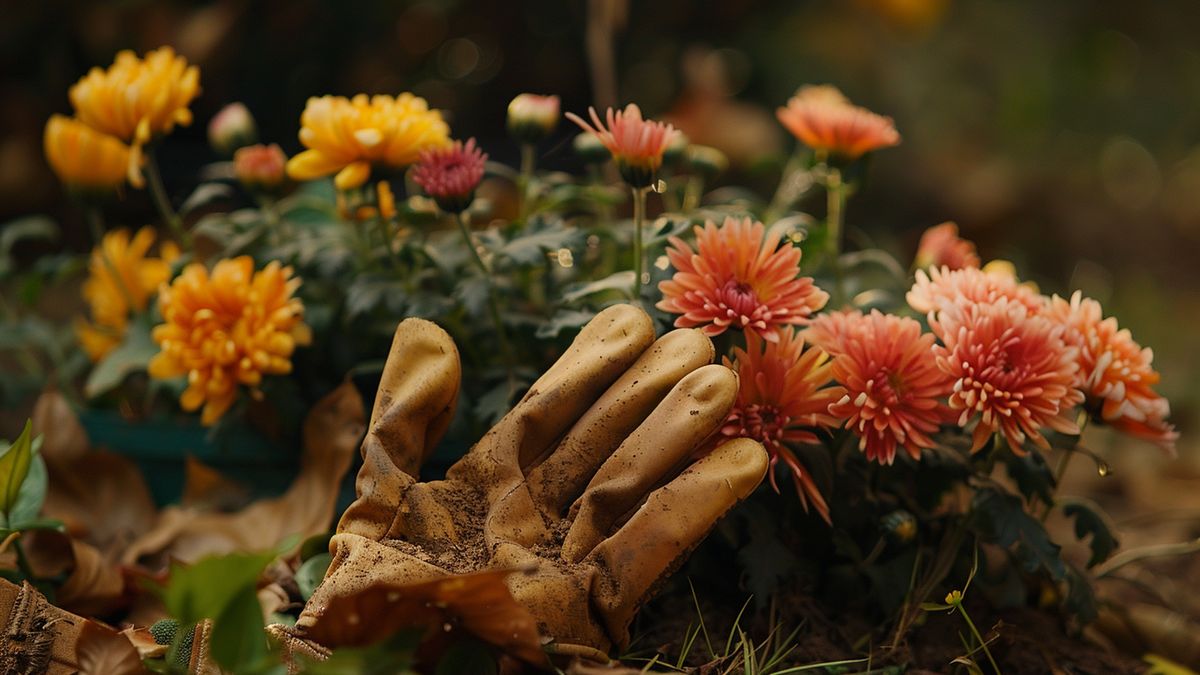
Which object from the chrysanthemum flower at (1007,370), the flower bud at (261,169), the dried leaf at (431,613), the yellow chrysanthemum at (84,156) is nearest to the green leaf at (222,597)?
the dried leaf at (431,613)

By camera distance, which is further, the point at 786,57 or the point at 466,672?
the point at 786,57

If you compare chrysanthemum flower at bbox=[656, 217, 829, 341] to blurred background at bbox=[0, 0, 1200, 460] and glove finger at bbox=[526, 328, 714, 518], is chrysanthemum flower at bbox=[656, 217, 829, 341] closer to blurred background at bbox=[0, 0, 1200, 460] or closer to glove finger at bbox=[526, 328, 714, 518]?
glove finger at bbox=[526, 328, 714, 518]

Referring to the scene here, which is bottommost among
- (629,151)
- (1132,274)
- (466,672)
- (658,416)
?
(1132,274)

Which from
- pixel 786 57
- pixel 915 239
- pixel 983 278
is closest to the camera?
pixel 983 278

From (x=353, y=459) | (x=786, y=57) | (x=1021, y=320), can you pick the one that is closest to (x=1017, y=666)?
(x=1021, y=320)

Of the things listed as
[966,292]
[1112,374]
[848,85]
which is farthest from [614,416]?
[848,85]

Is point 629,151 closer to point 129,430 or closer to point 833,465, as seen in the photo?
point 833,465

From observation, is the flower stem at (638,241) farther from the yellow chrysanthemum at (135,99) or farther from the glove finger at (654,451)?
the yellow chrysanthemum at (135,99)

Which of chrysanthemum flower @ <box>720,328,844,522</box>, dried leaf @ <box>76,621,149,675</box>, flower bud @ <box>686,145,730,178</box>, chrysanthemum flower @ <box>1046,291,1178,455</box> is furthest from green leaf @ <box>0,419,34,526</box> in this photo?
chrysanthemum flower @ <box>1046,291,1178,455</box>
